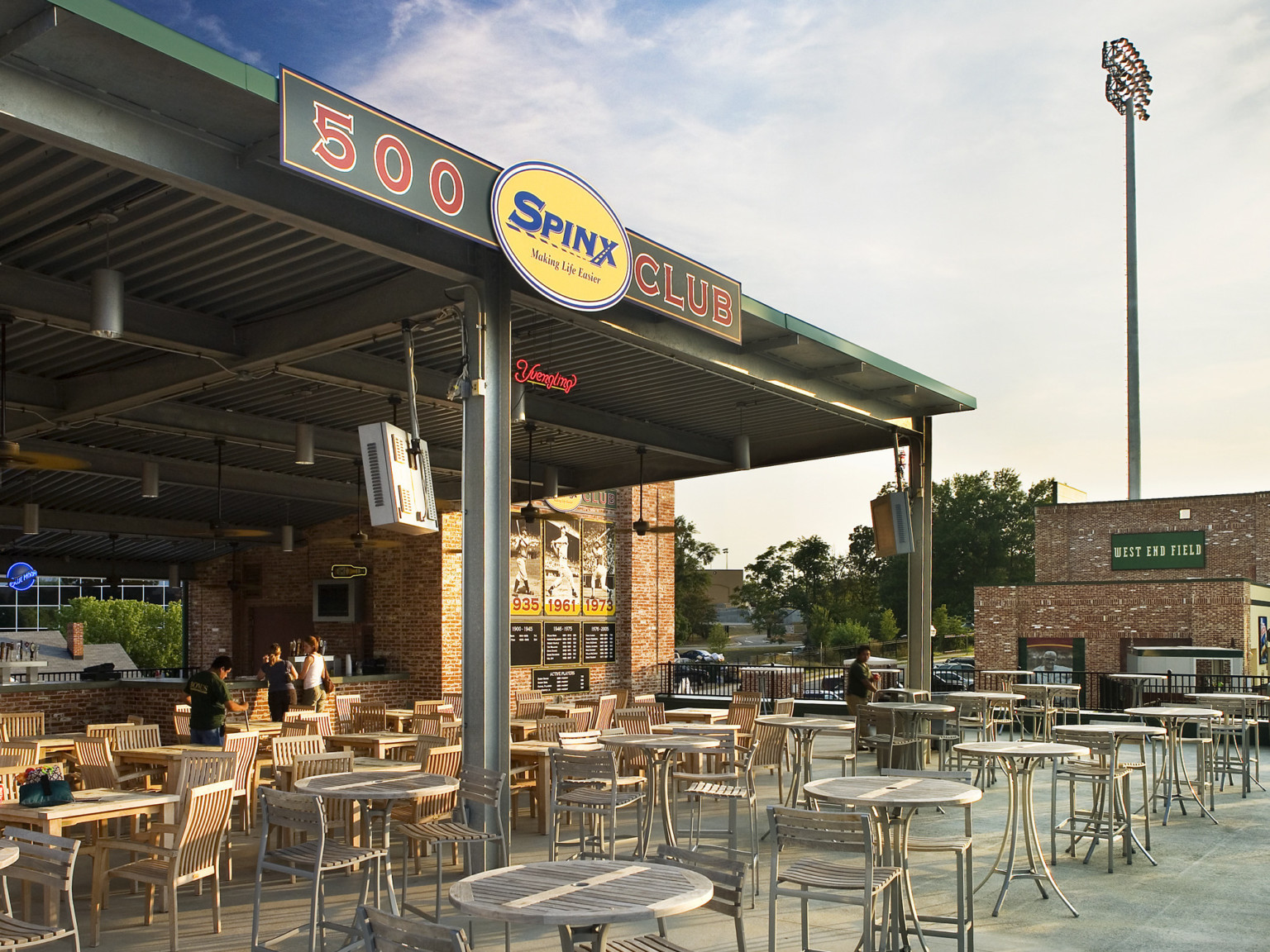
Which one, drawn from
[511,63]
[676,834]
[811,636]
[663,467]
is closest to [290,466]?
[663,467]

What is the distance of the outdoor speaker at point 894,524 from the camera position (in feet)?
44.9

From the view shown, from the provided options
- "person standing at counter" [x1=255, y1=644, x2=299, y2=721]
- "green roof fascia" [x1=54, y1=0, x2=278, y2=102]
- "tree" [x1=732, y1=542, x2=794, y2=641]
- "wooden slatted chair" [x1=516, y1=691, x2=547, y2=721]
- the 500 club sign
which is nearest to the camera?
"green roof fascia" [x1=54, y1=0, x2=278, y2=102]

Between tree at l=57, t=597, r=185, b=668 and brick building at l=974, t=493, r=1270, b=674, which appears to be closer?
brick building at l=974, t=493, r=1270, b=674

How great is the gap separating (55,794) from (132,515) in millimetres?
13883

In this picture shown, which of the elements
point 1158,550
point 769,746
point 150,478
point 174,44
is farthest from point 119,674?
point 1158,550

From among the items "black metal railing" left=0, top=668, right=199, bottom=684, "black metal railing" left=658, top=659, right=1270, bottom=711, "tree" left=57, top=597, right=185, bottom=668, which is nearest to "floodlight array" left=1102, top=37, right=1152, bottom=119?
"black metal railing" left=658, top=659, right=1270, bottom=711

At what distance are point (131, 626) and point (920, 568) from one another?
48242mm

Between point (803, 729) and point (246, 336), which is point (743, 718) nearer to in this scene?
point (803, 729)

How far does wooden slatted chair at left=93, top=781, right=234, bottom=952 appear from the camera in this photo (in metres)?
6.04

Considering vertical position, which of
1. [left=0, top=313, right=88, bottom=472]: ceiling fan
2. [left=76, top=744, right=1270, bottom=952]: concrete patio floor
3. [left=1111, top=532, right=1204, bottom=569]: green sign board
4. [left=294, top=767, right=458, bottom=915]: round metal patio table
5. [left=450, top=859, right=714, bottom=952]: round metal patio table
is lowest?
[left=76, top=744, right=1270, bottom=952]: concrete patio floor

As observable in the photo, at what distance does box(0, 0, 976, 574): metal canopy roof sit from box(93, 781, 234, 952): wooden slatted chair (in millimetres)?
3325

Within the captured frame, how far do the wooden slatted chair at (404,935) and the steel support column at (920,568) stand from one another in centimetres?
1124

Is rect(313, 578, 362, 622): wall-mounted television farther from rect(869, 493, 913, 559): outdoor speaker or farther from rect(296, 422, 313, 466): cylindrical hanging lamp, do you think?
rect(869, 493, 913, 559): outdoor speaker

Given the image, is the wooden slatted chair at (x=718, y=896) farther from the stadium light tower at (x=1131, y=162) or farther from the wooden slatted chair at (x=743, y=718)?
the stadium light tower at (x=1131, y=162)
